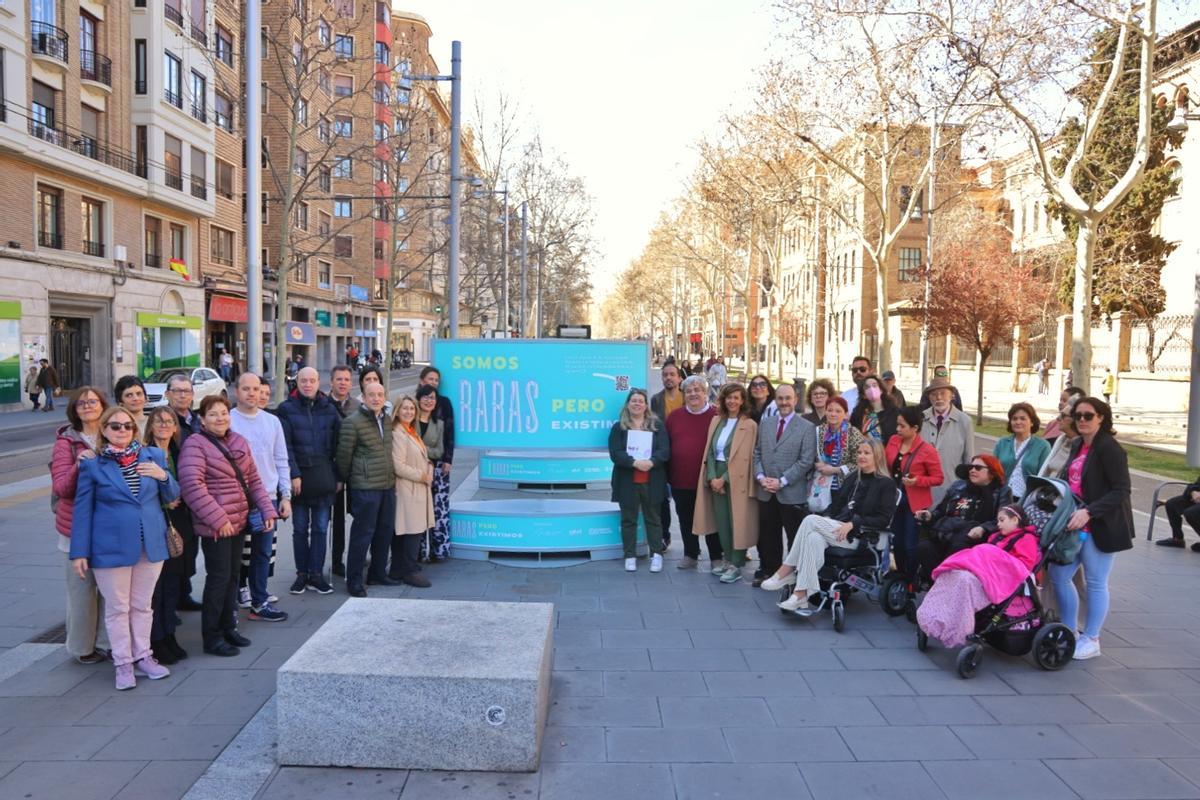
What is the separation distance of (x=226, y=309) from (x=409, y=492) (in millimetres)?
37486

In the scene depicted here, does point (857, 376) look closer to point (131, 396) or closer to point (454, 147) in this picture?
point (131, 396)

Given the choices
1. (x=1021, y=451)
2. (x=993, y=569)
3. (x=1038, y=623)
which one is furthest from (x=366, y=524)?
(x=1021, y=451)

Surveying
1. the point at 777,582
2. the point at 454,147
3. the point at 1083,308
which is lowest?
the point at 777,582

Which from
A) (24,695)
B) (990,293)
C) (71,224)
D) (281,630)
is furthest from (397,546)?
(71,224)

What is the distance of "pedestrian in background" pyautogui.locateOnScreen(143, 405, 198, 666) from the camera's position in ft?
18.0

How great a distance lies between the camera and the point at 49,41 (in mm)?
27078

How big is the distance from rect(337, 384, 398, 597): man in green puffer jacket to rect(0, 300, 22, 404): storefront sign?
24.7m

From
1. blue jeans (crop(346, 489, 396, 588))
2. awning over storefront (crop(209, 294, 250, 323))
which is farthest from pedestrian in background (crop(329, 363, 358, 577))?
awning over storefront (crop(209, 294, 250, 323))

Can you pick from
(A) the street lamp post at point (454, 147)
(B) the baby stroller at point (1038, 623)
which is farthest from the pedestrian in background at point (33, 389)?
(B) the baby stroller at point (1038, 623)

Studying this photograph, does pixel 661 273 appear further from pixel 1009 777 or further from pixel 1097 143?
pixel 1009 777

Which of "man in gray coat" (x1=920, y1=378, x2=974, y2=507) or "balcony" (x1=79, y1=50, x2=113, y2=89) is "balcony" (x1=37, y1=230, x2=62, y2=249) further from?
"man in gray coat" (x1=920, y1=378, x2=974, y2=507)

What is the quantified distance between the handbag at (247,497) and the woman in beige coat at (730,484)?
3.96m

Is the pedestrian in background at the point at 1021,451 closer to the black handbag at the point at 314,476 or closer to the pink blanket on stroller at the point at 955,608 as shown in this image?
the pink blanket on stroller at the point at 955,608

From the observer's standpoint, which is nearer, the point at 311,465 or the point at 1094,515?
the point at 1094,515
